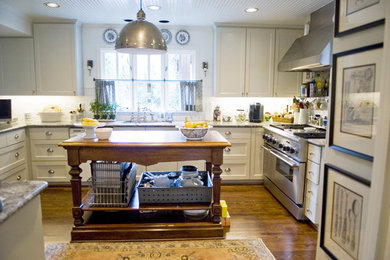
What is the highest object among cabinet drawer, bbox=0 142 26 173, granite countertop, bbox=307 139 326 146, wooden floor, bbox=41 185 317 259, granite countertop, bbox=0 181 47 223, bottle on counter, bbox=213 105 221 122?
bottle on counter, bbox=213 105 221 122

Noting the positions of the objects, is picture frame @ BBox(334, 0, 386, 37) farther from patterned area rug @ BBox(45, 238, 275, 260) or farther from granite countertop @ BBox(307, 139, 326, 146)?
patterned area rug @ BBox(45, 238, 275, 260)

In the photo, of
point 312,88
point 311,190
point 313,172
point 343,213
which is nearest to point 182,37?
point 312,88

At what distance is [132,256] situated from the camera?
7.78 ft

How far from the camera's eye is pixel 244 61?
437 centimetres

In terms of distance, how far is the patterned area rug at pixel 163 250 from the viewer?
238cm

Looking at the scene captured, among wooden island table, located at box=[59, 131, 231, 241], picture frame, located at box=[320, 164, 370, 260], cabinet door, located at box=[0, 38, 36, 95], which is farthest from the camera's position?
cabinet door, located at box=[0, 38, 36, 95]

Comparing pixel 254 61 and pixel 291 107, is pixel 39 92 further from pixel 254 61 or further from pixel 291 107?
pixel 291 107

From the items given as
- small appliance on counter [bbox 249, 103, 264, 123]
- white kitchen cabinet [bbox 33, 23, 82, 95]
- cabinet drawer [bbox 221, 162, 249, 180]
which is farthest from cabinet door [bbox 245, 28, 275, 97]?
white kitchen cabinet [bbox 33, 23, 82, 95]

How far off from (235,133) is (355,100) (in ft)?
9.03

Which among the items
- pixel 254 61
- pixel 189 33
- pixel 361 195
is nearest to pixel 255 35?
pixel 254 61

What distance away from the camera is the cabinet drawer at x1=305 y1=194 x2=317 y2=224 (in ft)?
9.39

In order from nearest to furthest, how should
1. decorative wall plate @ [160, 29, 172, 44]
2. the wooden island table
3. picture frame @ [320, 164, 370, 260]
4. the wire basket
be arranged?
picture frame @ [320, 164, 370, 260], the wooden island table, the wire basket, decorative wall plate @ [160, 29, 172, 44]

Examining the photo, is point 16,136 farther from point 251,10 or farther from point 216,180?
point 251,10

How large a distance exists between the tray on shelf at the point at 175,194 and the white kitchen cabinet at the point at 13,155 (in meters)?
2.11
